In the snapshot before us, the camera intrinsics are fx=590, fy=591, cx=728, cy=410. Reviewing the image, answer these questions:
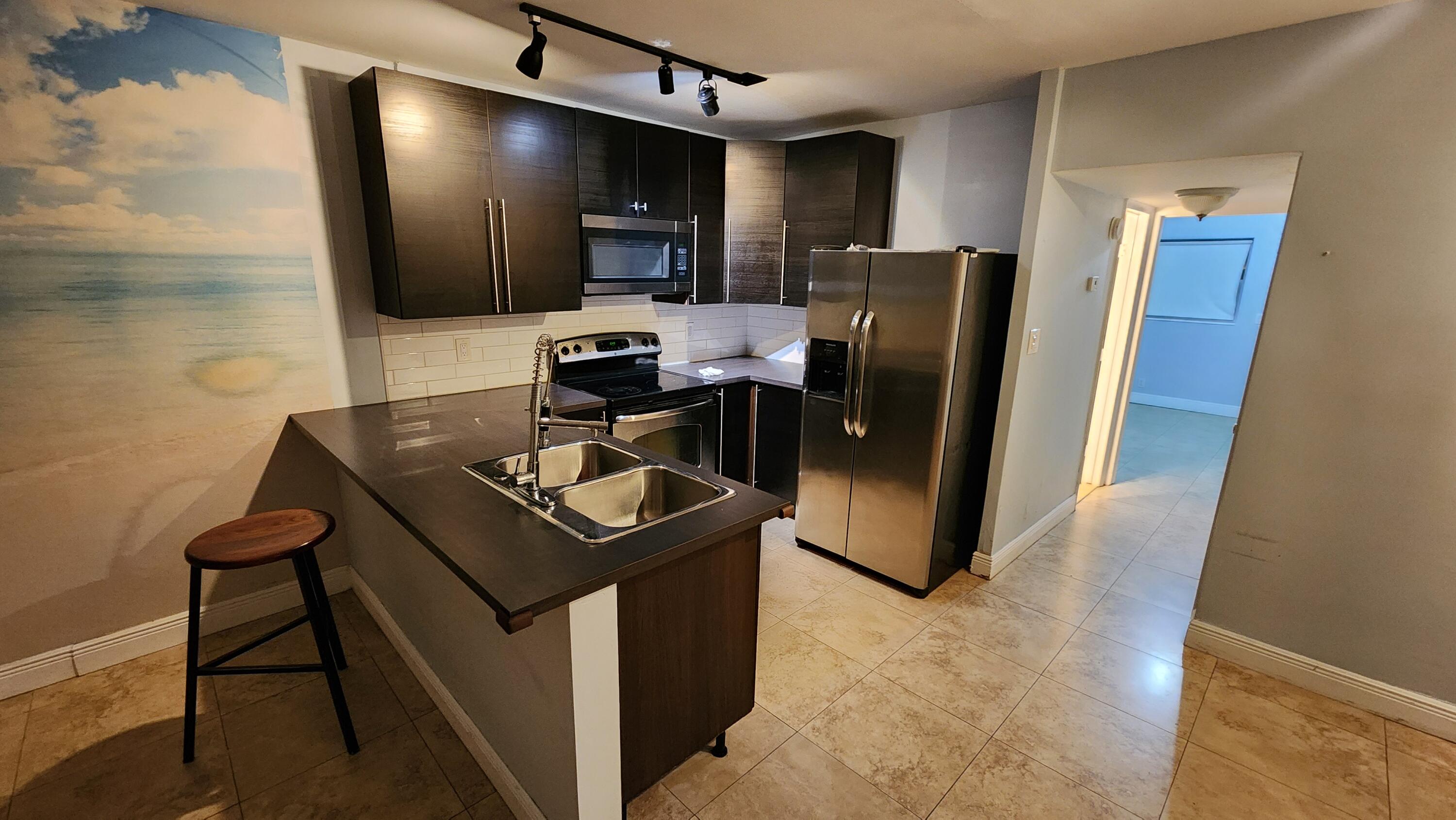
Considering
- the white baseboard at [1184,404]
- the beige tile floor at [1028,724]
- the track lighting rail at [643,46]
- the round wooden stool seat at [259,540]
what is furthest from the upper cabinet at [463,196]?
the white baseboard at [1184,404]

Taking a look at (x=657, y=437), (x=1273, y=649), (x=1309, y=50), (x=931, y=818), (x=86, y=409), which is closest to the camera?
(x=931, y=818)

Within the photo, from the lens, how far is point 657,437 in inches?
120

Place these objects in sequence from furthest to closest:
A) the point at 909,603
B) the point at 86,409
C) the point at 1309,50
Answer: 1. the point at 909,603
2. the point at 86,409
3. the point at 1309,50

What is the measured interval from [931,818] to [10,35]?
141 inches

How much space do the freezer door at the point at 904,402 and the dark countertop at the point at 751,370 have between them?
1.94 ft

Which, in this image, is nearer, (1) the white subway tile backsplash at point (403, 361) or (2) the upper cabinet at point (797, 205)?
(1) the white subway tile backsplash at point (403, 361)

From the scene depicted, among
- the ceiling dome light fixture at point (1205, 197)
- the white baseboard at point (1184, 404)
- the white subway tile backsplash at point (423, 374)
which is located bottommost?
the white baseboard at point (1184, 404)

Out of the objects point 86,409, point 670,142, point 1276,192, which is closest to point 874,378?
point 670,142

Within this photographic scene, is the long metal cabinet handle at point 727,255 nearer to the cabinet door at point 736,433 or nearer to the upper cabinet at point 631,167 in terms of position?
the upper cabinet at point 631,167

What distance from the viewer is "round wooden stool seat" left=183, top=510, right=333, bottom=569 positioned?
5.52ft

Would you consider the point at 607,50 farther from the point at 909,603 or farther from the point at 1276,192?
the point at 1276,192

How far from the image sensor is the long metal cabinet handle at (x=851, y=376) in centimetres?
274

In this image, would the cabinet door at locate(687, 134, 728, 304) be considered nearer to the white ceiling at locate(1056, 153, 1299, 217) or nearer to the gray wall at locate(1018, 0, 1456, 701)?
the white ceiling at locate(1056, 153, 1299, 217)

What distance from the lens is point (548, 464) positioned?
1.99 m
